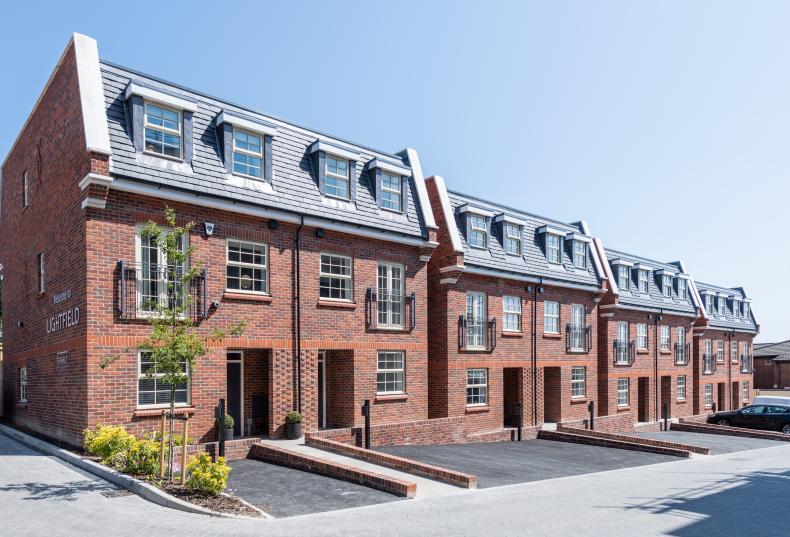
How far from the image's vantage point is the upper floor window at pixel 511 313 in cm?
2480

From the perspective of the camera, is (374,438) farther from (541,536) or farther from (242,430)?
(541,536)

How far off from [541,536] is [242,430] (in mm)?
9967

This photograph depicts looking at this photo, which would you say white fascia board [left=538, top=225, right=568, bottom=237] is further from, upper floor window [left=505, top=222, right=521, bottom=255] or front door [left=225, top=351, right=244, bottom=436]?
front door [left=225, top=351, right=244, bottom=436]

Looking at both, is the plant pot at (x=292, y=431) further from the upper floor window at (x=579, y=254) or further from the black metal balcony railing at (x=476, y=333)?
the upper floor window at (x=579, y=254)

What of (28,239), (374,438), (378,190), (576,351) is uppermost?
(378,190)

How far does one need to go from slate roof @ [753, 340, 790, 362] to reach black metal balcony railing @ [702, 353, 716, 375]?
20041mm

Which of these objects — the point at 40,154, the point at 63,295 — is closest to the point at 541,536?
the point at 63,295

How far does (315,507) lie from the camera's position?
1092 cm

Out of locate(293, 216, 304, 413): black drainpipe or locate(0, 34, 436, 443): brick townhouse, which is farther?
locate(293, 216, 304, 413): black drainpipe

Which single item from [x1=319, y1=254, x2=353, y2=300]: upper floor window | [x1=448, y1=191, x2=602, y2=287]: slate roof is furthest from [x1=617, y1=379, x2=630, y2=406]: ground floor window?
[x1=319, y1=254, x2=353, y2=300]: upper floor window

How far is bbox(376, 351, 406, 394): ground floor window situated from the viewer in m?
20.0

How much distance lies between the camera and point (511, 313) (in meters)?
25.0

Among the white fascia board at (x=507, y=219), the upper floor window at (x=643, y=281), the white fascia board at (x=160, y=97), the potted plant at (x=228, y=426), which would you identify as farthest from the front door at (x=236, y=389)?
the upper floor window at (x=643, y=281)

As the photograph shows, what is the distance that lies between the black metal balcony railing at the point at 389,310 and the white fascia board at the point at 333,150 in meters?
4.15
